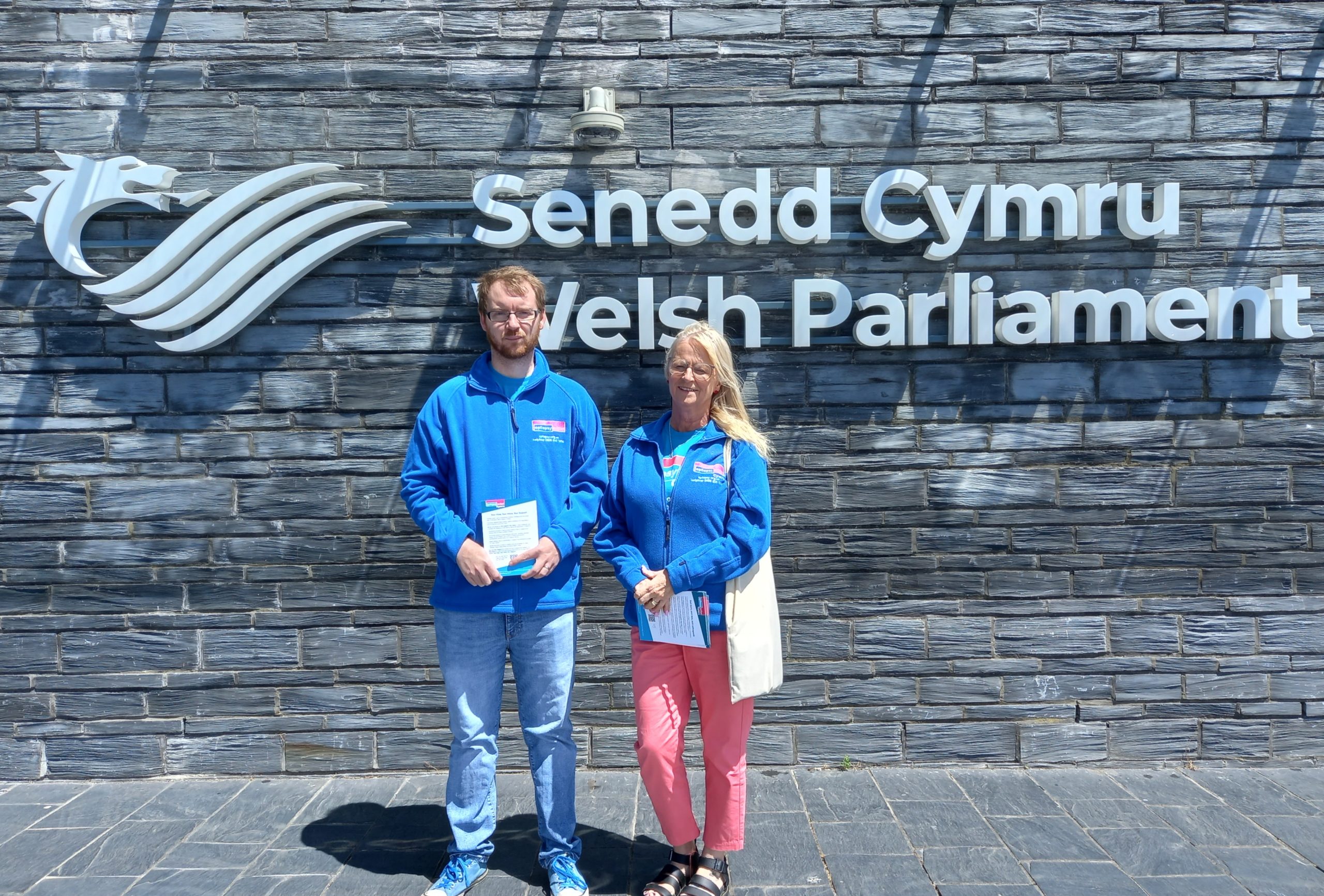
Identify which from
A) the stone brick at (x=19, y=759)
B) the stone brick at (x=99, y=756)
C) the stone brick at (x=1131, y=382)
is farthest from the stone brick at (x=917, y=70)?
the stone brick at (x=19, y=759)

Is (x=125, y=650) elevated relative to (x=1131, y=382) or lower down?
lower down

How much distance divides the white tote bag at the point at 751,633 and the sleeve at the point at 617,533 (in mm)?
333

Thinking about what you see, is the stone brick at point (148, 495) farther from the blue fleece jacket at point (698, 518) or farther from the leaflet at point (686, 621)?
the leaflet at point (686, 621)

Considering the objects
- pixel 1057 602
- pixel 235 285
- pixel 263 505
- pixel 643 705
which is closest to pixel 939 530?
pixel 1057 602

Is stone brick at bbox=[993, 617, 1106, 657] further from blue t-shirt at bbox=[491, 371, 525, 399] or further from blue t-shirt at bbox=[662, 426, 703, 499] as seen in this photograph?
blue t-shirt at bbox=[491, 371, 525, 399]

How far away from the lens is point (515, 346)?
3014mm

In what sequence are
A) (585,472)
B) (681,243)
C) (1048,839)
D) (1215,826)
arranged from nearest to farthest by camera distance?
(585,472), (1048,839), (1215,826), (681,243)

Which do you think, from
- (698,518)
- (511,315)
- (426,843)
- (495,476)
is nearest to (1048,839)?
(698,518)

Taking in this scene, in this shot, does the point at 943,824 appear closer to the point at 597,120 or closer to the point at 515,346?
the point at 515,346

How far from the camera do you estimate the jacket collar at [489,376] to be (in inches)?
120

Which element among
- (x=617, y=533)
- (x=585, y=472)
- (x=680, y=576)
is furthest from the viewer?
(x=585, y=472)

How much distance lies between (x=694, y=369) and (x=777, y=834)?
5.93ft

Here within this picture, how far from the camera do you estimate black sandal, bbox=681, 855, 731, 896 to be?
290 centimetres

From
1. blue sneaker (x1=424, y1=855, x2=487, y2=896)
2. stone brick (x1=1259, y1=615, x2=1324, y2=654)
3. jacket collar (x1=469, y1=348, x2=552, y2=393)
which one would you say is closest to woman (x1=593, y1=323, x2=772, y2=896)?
jacket collar (x1=469, y1=348, x2=552, y2=393)
